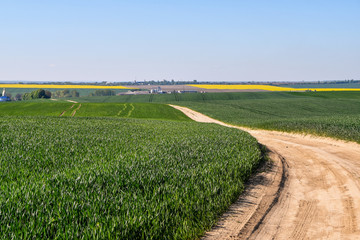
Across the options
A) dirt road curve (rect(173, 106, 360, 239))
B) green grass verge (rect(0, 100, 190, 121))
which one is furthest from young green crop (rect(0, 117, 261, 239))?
green grass verge (rect(0, 100, 190, 121))

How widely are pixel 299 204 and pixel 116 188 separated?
663cm

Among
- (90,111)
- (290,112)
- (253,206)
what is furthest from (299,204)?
(290,112)

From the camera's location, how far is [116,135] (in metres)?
24.3

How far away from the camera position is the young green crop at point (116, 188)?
800cm

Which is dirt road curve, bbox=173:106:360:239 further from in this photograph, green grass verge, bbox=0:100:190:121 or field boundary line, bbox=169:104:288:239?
green grass verge, bbox=0:100:190:121

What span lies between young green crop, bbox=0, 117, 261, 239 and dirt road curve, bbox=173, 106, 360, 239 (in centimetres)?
70

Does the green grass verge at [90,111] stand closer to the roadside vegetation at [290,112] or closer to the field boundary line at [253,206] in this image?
the roadside vegetation at [290,112]

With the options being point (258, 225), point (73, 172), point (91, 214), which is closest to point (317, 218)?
point (258, 225)

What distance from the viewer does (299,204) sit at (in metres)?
12.2

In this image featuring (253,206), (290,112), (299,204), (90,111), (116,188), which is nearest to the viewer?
(116,188)

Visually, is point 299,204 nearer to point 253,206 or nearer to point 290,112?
point 253,206

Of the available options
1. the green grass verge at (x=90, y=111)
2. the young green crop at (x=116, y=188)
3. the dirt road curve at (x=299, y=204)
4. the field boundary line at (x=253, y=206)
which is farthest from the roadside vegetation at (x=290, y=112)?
the young green crop at (x=116, y=188)

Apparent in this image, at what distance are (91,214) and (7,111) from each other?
222 ft

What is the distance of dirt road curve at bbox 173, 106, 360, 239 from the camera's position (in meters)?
9.63
